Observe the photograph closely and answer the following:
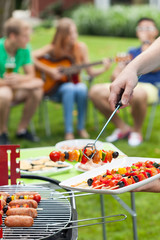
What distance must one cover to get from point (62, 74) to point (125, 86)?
13.1ft

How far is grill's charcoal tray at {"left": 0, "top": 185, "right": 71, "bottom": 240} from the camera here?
5.72 ft

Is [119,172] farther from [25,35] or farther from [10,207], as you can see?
[25,35]

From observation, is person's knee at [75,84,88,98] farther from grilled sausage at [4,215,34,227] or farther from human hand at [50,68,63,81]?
grilled sausage at [4,215,34,227]

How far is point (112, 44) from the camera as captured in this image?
46.7 ft

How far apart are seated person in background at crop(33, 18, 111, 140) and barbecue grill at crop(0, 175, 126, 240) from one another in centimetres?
345

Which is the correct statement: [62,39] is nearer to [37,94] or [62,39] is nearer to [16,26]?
[16,26]

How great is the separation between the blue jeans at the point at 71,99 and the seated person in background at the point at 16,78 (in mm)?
319

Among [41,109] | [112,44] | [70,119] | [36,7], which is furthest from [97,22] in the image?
[70,119]

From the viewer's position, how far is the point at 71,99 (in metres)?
5.63

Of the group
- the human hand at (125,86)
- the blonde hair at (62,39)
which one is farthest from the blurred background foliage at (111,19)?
the human hand at (125,86)

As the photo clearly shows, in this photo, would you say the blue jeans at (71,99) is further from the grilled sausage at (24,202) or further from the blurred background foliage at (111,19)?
the blurred background foliage at (111,19)

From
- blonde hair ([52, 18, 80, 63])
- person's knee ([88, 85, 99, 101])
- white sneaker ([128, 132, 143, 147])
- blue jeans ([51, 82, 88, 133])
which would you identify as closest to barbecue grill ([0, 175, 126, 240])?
white sneaker ([128, 132, 143, 147])

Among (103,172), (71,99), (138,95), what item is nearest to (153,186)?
(103,172)

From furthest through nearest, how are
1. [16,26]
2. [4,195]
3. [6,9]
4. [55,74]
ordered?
[6,9] → [55,74] → [16,26] → [4,195]
